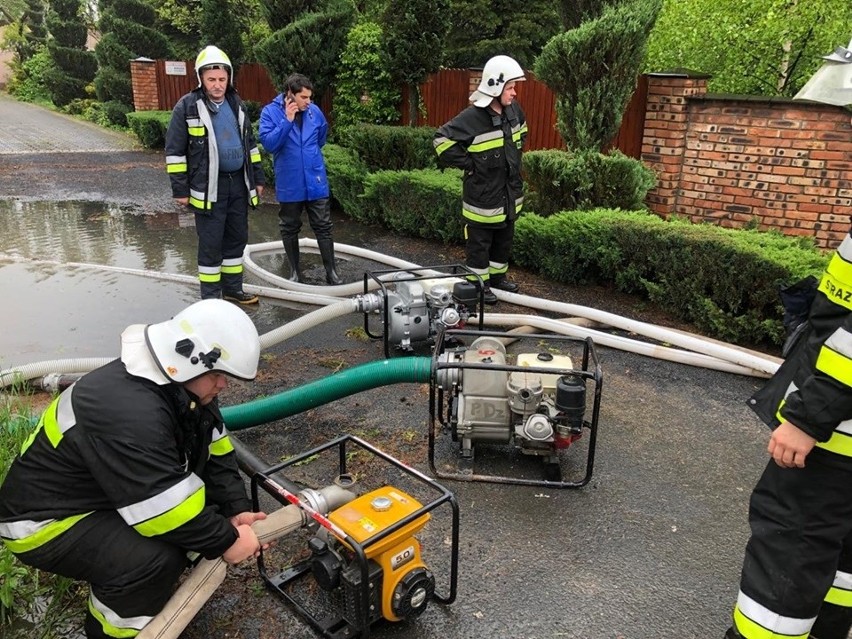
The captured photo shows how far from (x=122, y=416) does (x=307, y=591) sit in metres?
1.22

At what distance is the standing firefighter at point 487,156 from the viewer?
575 cm

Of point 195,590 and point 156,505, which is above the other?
point 156,505

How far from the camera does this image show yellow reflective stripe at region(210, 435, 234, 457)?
271 cm

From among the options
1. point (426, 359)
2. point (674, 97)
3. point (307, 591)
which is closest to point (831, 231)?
point (674, 97)

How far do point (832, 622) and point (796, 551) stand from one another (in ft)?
1.58

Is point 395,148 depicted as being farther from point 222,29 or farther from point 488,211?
point 222,29

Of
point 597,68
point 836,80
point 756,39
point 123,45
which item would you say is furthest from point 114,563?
point 123,45

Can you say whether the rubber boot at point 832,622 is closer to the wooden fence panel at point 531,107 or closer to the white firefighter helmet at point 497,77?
the white firefighter helmet at point 497,77

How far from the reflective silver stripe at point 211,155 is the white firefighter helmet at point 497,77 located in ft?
7.19

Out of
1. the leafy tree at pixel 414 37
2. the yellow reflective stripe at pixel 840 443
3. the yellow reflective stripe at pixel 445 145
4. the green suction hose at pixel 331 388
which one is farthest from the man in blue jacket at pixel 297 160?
the yellow reflective stripe at pixel 840 443

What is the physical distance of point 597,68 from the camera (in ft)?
22.1

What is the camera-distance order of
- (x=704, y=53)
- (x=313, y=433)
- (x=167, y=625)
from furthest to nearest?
(x=704, y=53)
(x=313, y=433)
(x=167, y=625)

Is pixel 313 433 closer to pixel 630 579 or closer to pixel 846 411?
pixel 630 579

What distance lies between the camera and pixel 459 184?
7707 millimetres
